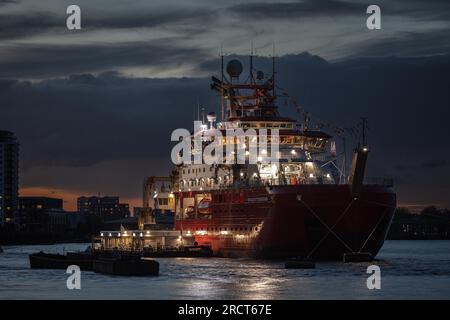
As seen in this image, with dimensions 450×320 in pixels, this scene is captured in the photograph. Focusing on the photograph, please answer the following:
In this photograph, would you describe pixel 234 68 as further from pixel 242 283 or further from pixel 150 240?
pixel 242 283

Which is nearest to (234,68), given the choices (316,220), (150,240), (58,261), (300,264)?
(150,240)

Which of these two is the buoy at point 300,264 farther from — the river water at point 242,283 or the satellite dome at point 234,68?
the satellite dome at point 234,68

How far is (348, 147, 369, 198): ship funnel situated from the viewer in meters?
96.0

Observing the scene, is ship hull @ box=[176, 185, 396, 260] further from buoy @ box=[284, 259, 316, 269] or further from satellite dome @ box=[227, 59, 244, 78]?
satellite dome @ box=[227, 59, 244, 78]

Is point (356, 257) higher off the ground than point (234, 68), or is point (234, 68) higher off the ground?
point (234, 68)

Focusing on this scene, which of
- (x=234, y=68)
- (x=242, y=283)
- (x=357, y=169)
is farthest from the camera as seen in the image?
(x=234, y=68)

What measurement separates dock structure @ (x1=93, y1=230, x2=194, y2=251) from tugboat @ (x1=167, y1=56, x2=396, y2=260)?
116 centimetres

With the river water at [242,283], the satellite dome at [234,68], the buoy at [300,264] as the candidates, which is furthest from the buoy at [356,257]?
the satellite dome at [234,68]

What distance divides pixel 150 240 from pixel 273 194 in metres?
29.0

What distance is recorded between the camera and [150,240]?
410 feet

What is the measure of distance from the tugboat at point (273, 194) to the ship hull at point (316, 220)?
0.31 ft

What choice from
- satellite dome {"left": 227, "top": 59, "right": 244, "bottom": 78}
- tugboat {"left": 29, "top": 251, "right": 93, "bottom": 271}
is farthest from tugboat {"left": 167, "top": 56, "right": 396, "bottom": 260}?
tugboat {"left": 29, "top": 251, "right": 93, "bottom": 271}

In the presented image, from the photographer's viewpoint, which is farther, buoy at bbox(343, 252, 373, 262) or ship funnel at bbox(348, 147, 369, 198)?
buoy at bbox(343, 252, 373, 262)
